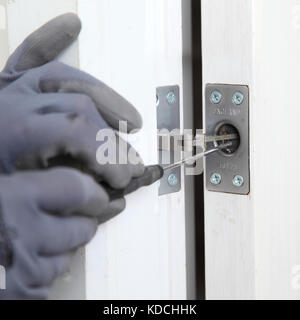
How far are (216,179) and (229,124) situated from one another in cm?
6

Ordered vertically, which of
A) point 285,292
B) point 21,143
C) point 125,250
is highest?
point 21,143

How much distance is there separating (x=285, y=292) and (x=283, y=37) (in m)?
0.30

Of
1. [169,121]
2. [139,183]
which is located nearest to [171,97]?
[169,121]

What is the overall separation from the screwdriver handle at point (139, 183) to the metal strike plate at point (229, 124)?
5.1 inches

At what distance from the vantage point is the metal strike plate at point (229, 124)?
0.68 metres

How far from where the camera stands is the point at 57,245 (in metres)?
0.50

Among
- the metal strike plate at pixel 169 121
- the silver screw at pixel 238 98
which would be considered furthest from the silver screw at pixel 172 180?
the silver screw at pixel 238 98

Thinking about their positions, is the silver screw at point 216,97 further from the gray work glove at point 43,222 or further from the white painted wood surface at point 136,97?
the gray work glove at point 43,222

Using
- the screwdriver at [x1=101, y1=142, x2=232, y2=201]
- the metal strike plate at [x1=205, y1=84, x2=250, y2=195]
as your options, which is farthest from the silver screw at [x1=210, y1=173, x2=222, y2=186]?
the screwdriver at [x1=101, y1=142, x2=232, y2=201]

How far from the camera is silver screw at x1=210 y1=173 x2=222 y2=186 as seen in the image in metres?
0.70

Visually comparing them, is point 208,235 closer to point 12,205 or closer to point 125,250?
point 125,250

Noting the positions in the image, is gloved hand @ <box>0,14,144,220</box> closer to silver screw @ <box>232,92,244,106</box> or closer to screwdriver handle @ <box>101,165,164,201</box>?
screwdriver handle @ <box>101,165,164,201</box>

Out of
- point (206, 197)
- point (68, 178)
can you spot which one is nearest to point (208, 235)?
point (206, 197)

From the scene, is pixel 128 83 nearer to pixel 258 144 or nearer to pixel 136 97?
pixel 136 97
